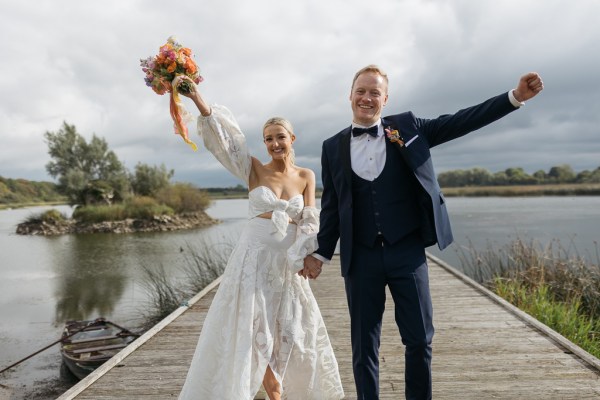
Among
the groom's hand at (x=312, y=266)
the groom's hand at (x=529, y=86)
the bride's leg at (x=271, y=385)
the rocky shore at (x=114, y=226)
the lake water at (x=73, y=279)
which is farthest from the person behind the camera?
the rocky shore at (x=114, y=226)

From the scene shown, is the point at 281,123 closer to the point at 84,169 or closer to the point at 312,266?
the point at 312,266

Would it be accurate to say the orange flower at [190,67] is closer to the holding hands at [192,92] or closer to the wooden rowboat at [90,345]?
the holding hands at [192,92]

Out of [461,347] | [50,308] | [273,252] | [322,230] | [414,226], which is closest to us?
[414,226]

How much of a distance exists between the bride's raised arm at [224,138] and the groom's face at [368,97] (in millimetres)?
734

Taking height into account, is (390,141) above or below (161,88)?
below

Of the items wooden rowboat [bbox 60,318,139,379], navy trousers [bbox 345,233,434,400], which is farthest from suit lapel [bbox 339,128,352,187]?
wooden rowboat [bbox 60,318,139,379]

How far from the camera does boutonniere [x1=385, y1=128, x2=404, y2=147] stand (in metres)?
2.19

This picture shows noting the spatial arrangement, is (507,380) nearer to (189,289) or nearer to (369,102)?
(369,102)

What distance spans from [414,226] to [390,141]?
1.42 feet

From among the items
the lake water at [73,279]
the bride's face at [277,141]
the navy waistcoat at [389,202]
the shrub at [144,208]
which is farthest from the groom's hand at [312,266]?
the shrub at [144,208]

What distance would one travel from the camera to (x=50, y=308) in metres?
9.79

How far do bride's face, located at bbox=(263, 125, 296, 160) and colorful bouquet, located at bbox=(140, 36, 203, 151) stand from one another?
0.49 metres

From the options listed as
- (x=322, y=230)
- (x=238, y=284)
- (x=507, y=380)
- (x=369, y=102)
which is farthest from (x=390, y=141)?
(x=507, y=380)

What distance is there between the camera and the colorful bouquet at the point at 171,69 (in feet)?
8.02
